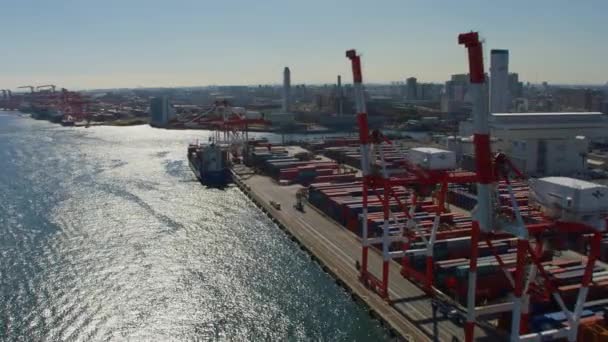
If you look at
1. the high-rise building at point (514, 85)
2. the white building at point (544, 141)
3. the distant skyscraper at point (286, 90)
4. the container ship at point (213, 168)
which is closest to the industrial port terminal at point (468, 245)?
the white building at point (544, 141)

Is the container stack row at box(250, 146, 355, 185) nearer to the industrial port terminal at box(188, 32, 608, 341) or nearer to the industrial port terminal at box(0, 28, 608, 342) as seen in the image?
the industrial port terminal at box(0, 28, 608, 342)

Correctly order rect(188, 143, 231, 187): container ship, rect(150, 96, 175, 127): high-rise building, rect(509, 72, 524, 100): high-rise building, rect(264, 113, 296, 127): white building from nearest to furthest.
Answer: rect(188, 143, 231, 187): container ship < rect(264, 113, 296, 127): white building < rect(150, 96, 175, 127): high-rise building < rect(509, 72, 524, 100): high-rise building

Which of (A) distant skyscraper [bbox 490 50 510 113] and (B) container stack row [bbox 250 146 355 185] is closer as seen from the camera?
(B) container stack row [bbox 250 146 355 185]

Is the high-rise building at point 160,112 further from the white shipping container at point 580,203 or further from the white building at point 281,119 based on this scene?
the white shipping container at point 580,203

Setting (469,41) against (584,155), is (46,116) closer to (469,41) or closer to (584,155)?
(584,155)

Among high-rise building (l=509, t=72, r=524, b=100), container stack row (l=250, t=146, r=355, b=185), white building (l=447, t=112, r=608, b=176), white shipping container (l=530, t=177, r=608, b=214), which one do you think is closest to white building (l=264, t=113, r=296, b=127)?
container stack row (l=250, t=146, r=355, b=185)

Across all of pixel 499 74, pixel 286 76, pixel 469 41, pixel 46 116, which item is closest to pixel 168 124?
pixel 286 76
